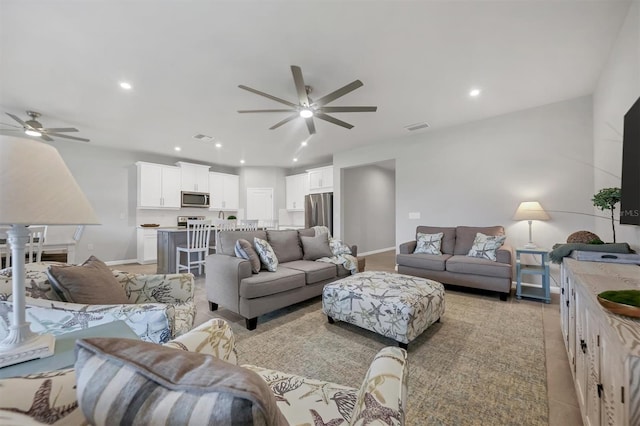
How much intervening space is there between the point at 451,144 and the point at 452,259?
2.13 metres

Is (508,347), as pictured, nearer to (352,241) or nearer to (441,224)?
(441,224)

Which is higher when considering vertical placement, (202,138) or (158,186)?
(202,138)

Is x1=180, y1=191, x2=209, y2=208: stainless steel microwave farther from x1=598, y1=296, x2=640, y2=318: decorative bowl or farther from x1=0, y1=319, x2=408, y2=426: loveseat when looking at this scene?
x1=598, y1=296, x2=640, y2=318: decorative bowl

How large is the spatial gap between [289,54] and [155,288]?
233 cm

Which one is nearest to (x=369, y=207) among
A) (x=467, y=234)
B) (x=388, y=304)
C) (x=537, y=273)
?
(x=467, y=234)

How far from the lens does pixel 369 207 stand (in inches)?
280

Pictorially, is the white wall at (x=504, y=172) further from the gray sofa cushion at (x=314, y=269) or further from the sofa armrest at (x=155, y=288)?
the sofa armrest at (x=155, y=288)

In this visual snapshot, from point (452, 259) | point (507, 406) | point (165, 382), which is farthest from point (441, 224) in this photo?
point (165, 382)

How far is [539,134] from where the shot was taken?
3.66 meters

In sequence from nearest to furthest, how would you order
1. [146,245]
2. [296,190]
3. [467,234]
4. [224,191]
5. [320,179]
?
[467,234] → [146,245] → [320,179] → [224,191] → [296,190]

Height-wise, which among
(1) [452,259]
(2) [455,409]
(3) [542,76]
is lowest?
(2) [455,409]

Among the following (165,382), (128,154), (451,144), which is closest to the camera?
(165,382)

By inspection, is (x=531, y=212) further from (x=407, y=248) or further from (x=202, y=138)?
(x=202, y=138)

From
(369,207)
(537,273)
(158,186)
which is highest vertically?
(158,186)
